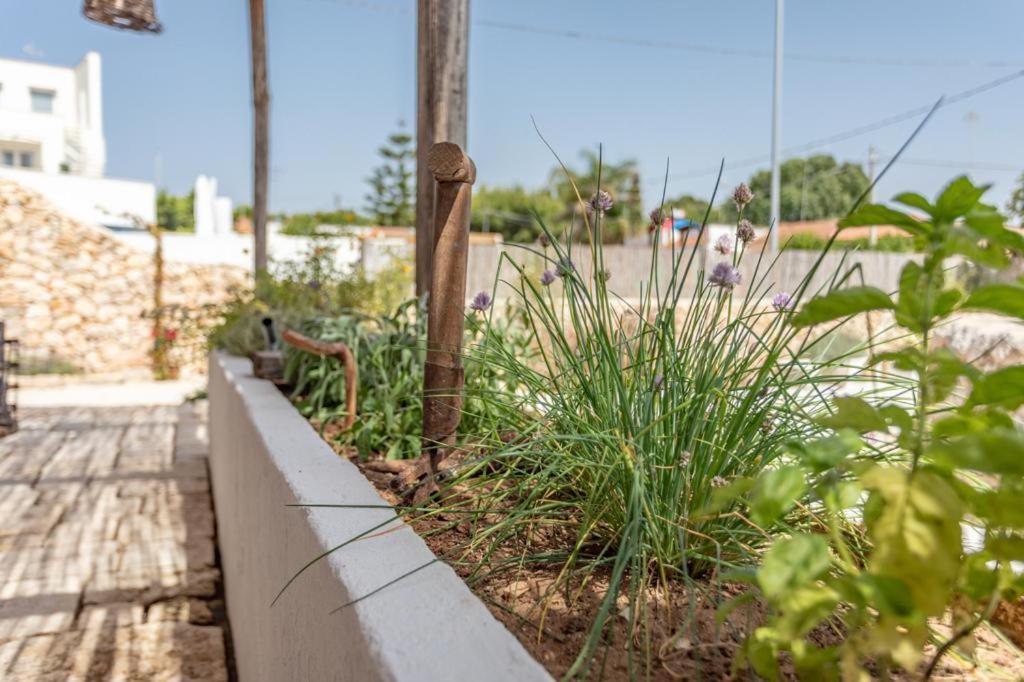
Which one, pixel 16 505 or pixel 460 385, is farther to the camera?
pixel 16 505

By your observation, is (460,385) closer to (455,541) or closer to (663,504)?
(455,541)

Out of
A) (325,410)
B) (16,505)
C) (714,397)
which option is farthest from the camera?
(16,505)

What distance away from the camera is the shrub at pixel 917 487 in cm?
59

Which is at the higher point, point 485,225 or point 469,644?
point 485,225

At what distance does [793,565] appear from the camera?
1.97 ft

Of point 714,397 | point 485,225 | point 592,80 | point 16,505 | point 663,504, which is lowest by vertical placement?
point 16,505

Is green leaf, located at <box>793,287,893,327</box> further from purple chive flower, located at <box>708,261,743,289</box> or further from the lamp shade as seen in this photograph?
the lamp shade

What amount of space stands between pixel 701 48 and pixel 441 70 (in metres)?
18.2

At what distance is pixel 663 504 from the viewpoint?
1.10 metres

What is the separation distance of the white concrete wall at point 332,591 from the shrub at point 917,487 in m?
0.26

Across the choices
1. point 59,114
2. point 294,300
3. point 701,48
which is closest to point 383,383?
point 294,300

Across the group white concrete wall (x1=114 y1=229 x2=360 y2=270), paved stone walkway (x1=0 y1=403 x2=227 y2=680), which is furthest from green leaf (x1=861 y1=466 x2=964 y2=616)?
white concrete wall (x1=114 y1=229 x2=360 y2=270)

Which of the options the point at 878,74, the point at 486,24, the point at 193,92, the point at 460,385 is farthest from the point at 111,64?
the point at 460,385

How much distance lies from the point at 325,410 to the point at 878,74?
96.3 feet
